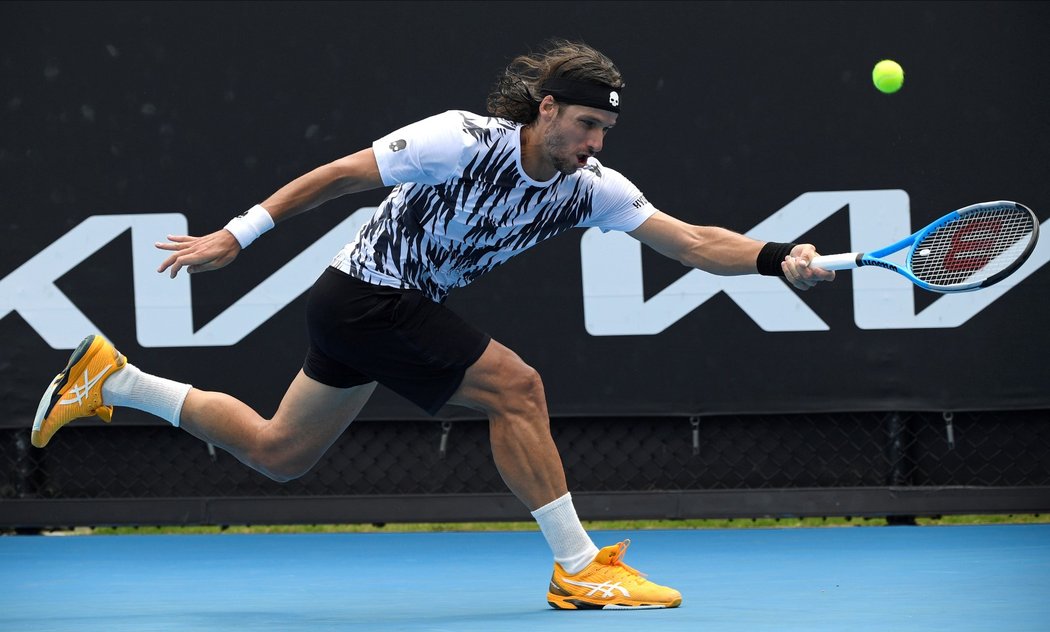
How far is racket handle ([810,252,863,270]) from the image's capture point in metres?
3.05

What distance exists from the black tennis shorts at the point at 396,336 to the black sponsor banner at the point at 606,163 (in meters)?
1.42

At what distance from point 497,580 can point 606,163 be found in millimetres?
1526

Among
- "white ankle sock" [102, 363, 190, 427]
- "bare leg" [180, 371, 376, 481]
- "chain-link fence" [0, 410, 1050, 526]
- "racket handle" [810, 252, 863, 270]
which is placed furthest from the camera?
"chain-link fence" [0, 410, 1050, 526]

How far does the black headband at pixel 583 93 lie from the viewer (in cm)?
321

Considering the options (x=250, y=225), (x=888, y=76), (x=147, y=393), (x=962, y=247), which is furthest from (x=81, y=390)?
(x=888, y=76)

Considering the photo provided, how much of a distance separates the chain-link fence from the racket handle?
1.67m

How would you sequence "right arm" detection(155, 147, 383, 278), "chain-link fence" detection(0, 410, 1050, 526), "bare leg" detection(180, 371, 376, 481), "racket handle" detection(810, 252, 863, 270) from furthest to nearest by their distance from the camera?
"chain-link fence" detection(0, 410, 1050, 526), "bare leg" detection(180, 371, 376, 481), "racket handle" detection(810, 252, 863, 270), "right arm" detection(155, 147, 383, 278)

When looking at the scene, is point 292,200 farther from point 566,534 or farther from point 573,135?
point 566,534

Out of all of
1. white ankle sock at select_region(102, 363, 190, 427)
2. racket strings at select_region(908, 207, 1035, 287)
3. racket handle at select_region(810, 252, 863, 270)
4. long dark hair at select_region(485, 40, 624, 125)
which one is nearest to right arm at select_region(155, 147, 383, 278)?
long dark hair at select_region(485, 40, 624, 125)

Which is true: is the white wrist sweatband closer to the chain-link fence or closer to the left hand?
the left hand

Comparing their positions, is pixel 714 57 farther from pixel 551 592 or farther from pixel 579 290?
pixel 551 592

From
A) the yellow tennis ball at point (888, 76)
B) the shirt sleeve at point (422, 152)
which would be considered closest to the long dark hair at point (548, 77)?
the shirt sleeve at point (422, 152)

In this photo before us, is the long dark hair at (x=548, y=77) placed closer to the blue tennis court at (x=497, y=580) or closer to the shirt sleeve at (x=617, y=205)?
the shirt sleeve at (x=617, y=205)

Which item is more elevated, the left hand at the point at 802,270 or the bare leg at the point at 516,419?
the left hand at the point at 802,270
